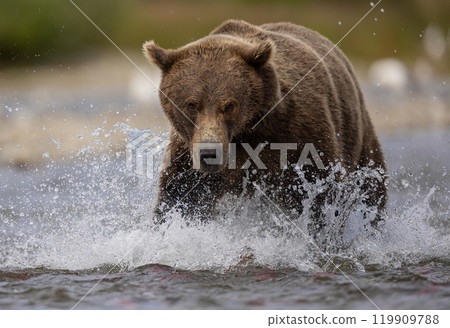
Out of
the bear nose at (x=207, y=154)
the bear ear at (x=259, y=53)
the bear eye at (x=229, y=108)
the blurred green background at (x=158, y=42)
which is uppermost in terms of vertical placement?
the blurred green background at (x=158, y=42)

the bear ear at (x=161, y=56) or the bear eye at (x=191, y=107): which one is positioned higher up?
the bear ear at (x=161, y=56)

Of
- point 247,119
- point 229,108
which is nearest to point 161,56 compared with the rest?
point 229,108

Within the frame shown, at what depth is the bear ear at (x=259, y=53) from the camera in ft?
18.2

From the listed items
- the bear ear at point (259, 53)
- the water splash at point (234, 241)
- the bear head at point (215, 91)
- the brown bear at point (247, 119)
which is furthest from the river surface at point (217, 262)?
the bear ear at point (259, 53)

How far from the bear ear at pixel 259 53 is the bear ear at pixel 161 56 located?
0.57m

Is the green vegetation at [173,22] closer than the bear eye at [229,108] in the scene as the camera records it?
No

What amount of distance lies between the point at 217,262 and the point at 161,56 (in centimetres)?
163

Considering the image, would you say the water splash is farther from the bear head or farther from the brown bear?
the bear head

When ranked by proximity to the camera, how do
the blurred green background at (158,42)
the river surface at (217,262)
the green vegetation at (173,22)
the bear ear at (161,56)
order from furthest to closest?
the green vegetation at (173,22) < the blurred green background at (158,42) < the bear ear at (161,56) < the river surface at (217,262)

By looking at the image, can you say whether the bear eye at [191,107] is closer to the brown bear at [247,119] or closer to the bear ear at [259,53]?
the brown bear at [247,119]

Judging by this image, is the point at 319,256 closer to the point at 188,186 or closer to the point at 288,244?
the point at 288,244

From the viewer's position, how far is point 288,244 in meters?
5.99

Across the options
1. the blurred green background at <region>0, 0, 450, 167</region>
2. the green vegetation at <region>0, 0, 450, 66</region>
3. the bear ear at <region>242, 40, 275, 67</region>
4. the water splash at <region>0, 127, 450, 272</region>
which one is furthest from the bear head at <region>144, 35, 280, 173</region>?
the green vegetation at <region>0, 0, 450, 66</region>

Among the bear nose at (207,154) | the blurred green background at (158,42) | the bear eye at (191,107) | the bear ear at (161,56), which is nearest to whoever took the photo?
the bear nose at (207,154)
